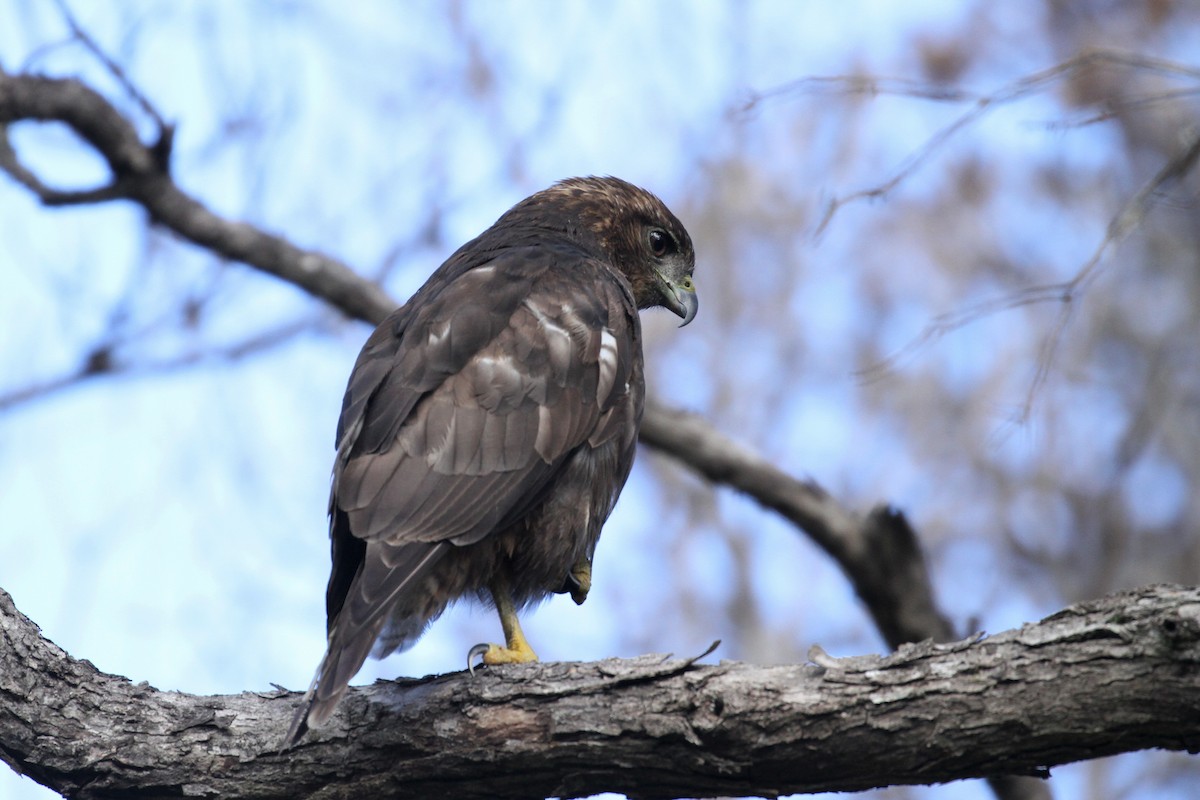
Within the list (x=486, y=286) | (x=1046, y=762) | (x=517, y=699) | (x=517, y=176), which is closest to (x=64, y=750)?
(x=517, y=699)

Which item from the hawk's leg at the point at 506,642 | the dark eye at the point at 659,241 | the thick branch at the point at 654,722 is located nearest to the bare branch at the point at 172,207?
the dark eye at the point at 659,241

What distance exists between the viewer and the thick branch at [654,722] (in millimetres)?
3195

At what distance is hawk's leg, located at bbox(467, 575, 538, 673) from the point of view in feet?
13.5

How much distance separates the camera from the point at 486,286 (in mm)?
4758

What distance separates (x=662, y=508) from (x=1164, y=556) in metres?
5.03

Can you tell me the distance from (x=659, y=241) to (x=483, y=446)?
6.57 feet

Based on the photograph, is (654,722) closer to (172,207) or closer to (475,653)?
(475,653)

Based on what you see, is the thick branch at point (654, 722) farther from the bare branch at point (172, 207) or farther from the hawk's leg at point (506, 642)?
the bare branch at point (172, 207)

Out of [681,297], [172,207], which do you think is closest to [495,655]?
[681,297]

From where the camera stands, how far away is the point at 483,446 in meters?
4.20

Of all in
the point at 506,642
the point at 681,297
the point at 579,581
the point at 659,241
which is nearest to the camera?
the point at 506,642

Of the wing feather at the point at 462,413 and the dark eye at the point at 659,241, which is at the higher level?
the dark eye at the point at 659,241

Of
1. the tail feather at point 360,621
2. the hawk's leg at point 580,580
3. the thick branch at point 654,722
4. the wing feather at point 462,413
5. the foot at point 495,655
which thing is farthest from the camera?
the hawk's leg at point 580,580

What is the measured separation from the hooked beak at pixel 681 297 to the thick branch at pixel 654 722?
2.30m
